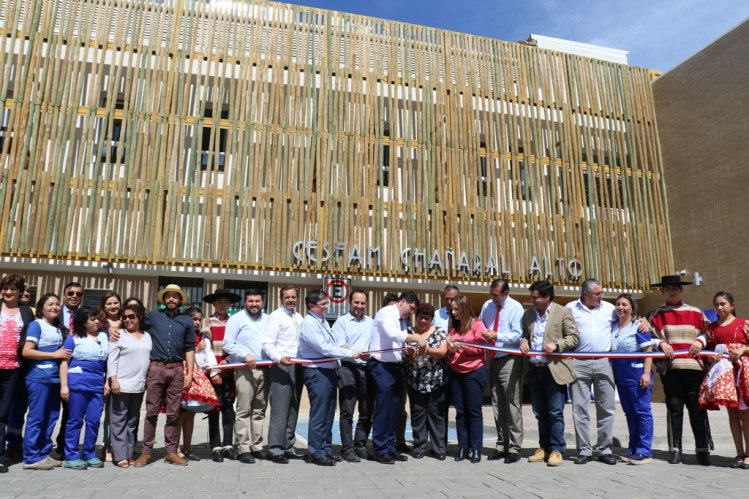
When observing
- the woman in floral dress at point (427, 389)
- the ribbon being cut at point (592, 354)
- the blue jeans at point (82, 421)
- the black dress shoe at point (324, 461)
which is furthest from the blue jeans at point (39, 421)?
the ribbon being cut at point (592, 354)

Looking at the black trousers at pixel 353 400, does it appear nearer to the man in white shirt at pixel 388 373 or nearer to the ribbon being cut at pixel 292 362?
the man in white shirt at pixel 388 373

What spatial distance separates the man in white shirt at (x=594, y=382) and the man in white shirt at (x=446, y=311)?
56.2 inches

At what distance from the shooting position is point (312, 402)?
670cm

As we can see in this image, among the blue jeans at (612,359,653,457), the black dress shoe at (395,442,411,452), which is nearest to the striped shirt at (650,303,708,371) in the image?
the blue jeans at (612,359,653,457)

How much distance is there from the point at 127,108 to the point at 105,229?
11.6 ft

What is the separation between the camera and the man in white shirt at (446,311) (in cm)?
705

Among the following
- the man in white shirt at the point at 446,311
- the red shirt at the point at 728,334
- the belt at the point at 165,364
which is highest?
the man in white shirt at the point at 446,311

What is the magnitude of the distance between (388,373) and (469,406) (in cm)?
94

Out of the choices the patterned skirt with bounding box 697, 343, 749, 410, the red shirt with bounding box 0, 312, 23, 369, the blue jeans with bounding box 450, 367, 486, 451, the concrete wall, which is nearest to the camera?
the red shirt with bounding box 0, 312, 23, 369

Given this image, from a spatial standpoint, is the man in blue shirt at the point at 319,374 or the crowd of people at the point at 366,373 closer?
the crowd of people at the point at 366,373

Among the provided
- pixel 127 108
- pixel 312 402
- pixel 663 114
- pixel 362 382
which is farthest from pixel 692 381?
pixel 663 114

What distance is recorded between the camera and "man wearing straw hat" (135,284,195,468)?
21.0 ft

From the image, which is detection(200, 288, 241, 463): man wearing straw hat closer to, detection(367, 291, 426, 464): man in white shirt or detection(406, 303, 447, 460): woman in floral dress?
detection(367, 291, 426, 464): man in white shirt

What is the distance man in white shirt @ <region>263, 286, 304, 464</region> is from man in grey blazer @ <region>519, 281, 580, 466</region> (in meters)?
2.52
